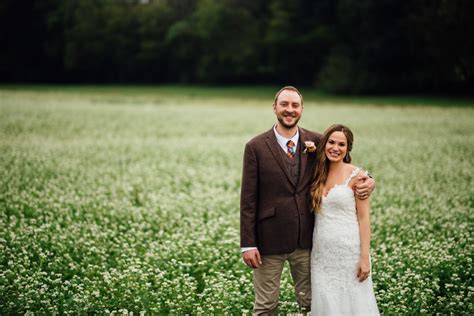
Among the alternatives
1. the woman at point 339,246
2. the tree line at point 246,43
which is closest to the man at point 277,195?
the woman at point 339,246

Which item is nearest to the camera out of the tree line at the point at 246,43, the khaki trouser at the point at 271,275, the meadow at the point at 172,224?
the khaki trouser at the point at 271,275

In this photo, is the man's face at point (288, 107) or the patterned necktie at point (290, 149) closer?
the man's face at point (288, 107)

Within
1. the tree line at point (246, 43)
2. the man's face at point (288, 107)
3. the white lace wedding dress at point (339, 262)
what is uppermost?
the tree line at point (246, 43)

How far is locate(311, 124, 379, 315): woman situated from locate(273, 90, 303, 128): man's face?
1.53 ft

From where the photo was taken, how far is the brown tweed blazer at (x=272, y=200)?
488 centimetres

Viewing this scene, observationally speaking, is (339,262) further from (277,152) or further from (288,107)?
(288,107)

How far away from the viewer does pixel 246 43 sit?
70.5 m

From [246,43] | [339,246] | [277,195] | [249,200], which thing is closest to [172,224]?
[249,200]

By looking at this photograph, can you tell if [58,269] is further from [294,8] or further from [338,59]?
[294,8]

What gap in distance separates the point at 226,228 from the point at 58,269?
3371 mm

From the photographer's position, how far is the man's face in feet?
15.6

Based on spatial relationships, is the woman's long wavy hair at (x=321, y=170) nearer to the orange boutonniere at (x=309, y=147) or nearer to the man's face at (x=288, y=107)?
the orange boutonniere at (x=309, y=147)

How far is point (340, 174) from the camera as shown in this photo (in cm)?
502

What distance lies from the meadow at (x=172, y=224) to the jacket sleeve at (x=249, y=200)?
1378mm
